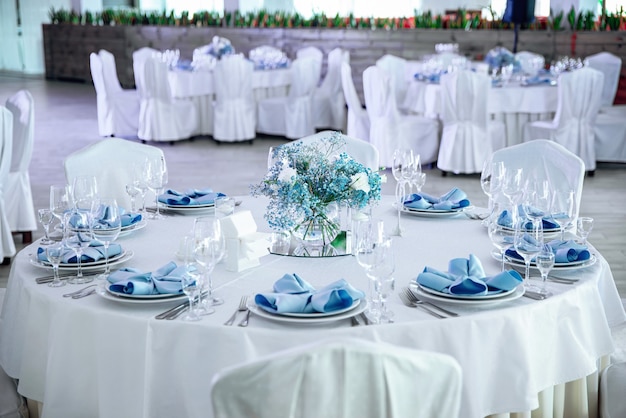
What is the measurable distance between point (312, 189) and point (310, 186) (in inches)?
0.5

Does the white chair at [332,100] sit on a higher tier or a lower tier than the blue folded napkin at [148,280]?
lower

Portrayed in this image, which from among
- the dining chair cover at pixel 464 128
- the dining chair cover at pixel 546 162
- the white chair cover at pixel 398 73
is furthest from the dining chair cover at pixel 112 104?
the dining chair cover at pixel 546 162

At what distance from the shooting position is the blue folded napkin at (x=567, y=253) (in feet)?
8.48

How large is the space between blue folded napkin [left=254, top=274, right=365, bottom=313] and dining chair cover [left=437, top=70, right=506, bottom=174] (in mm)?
5628

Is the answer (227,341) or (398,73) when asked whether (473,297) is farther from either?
(398,73)

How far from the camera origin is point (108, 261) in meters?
2.62

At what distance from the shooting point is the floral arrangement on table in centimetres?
269

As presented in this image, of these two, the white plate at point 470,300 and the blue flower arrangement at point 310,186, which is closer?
the white plate at point 470,300

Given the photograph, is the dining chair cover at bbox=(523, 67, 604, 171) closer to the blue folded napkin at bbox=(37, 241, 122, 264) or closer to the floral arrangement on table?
the floral arrangement on table

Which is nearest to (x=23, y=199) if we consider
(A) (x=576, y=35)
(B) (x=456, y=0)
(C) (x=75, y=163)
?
(C) (x=75, y=163)

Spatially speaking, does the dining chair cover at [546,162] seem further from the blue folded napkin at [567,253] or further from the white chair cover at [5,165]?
the white chair cover at [5,165]

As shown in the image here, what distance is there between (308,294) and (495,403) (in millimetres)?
579

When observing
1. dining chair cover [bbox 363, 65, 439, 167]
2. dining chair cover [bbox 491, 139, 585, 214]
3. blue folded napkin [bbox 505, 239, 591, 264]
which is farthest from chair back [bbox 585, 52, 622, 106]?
blue folded napkin [bbox 505, 239, 591, 264]

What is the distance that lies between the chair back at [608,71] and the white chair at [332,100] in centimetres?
280
